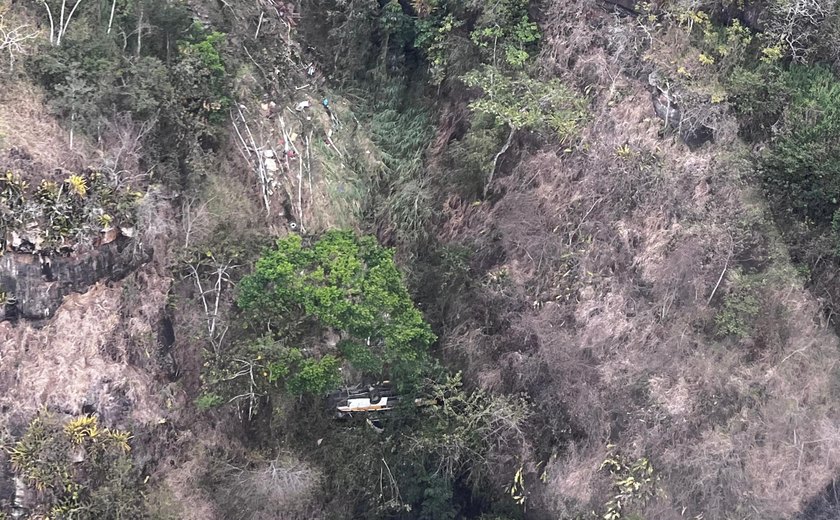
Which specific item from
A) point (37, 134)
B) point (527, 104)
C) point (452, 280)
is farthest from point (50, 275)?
point (527, 104)

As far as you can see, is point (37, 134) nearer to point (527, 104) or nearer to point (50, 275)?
point (50, 275)

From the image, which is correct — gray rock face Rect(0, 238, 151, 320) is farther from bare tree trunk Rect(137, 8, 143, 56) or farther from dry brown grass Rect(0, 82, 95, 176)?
bare tree trunk Rect(137, 8, 143, 56)

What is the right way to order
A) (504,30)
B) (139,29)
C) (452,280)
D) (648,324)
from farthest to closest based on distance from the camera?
(504,30) → (452,280) → (139,29) → (648,324)

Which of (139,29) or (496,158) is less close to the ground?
(139,29)

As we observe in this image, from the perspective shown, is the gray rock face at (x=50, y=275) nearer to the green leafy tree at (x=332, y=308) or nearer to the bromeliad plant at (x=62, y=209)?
the bromeliad plant at (x=62, y=209)

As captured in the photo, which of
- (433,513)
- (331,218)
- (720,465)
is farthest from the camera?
(331,218)

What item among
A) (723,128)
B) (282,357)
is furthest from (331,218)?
(723,128)

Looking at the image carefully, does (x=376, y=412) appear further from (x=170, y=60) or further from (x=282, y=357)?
(x=170, y=60)
